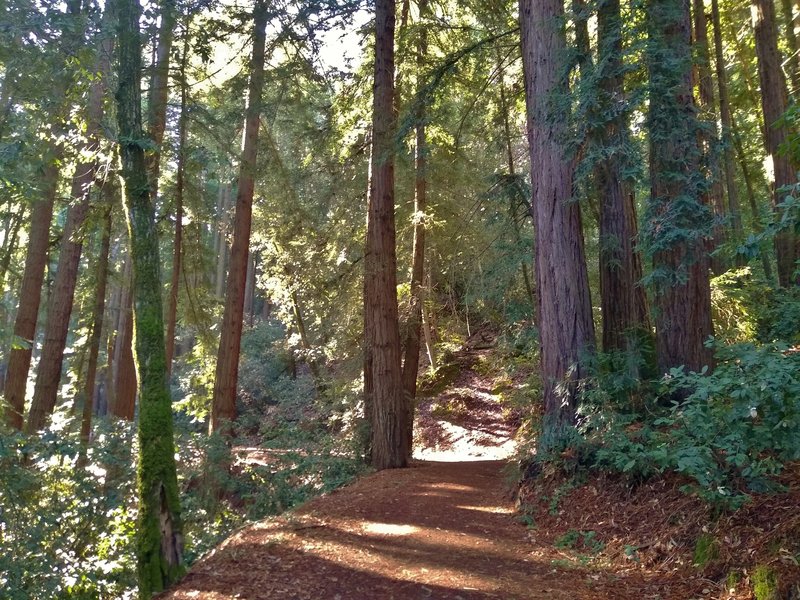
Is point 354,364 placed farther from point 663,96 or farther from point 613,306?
point 663,96

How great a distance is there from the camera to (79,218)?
38.6 ft

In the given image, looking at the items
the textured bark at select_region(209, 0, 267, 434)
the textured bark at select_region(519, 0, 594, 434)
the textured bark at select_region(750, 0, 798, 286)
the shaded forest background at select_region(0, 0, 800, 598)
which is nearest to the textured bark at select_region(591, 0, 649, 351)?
the shaded forest background at select_region(0, 0, 800, 598)

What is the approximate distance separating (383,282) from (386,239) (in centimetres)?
79

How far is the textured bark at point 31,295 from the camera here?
1148 centimetres

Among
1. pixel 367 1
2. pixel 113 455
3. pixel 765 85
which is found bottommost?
pixel 113 455

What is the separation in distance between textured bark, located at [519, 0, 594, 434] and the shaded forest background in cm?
4

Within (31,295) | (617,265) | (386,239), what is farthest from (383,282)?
(31,295)

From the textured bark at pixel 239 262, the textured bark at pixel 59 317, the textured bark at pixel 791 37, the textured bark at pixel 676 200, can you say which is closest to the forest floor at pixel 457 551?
the textured bark at pixel 676 200

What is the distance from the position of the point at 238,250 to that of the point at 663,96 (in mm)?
8470

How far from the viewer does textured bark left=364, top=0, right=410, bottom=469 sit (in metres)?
10.4

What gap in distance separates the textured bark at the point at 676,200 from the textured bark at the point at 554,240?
3.39 feet

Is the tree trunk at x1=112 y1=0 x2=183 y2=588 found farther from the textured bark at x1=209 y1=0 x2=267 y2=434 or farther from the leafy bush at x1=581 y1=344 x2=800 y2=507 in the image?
the textured bark at x1=209 y1=0 x2=267 y2=434

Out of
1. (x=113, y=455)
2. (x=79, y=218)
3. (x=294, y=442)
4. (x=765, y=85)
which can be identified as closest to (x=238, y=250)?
(x=79, y=218)

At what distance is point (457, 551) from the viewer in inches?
232
